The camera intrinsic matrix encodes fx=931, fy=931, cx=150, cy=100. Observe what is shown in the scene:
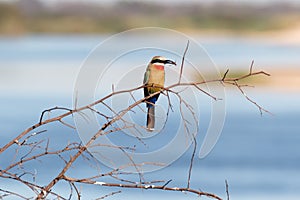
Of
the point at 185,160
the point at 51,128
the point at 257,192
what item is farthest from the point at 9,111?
the point at 257,192

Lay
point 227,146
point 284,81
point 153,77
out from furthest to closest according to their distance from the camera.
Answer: point 284,81
point 227,146
point 153,77

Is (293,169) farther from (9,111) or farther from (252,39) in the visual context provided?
(252,39)

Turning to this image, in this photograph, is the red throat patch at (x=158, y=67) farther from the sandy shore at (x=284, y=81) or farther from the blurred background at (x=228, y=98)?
the sandy shore at (x=284, y=81)

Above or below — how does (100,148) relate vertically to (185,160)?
above

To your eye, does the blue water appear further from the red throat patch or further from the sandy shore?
the sandy shore

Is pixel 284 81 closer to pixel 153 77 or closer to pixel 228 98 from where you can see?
pixel 228 98

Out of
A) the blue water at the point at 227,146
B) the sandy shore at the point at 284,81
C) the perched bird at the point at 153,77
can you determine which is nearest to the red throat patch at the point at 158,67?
the perched bird at the point at 153,77

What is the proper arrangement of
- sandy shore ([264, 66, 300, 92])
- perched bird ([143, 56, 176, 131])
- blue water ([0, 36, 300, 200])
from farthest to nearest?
1. sandy shore ([264, 66, 300, 92])
2. blue water ([0, 36, 300, 200])
3. perched bird ([143, 56, 176, 131])

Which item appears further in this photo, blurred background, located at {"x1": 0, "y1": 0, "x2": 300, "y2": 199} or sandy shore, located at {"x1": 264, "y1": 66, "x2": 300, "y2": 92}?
sandy shore, located at {"x1": 264, "y1": 66, "x2": 300, "y2": 92}

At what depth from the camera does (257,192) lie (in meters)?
12.5

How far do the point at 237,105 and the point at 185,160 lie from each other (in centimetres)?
1256

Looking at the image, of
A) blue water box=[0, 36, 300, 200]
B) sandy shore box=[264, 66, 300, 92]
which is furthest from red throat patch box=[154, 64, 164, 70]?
sandy shore box=[264, 66, 300, 92]

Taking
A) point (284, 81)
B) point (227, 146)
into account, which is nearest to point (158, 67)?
point (227, 146)

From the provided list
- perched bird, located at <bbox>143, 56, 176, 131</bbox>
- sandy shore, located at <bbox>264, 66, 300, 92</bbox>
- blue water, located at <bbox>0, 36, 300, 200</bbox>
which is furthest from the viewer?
sandy shore, located at <bbox>264, 66, 300, 92</bbox>
